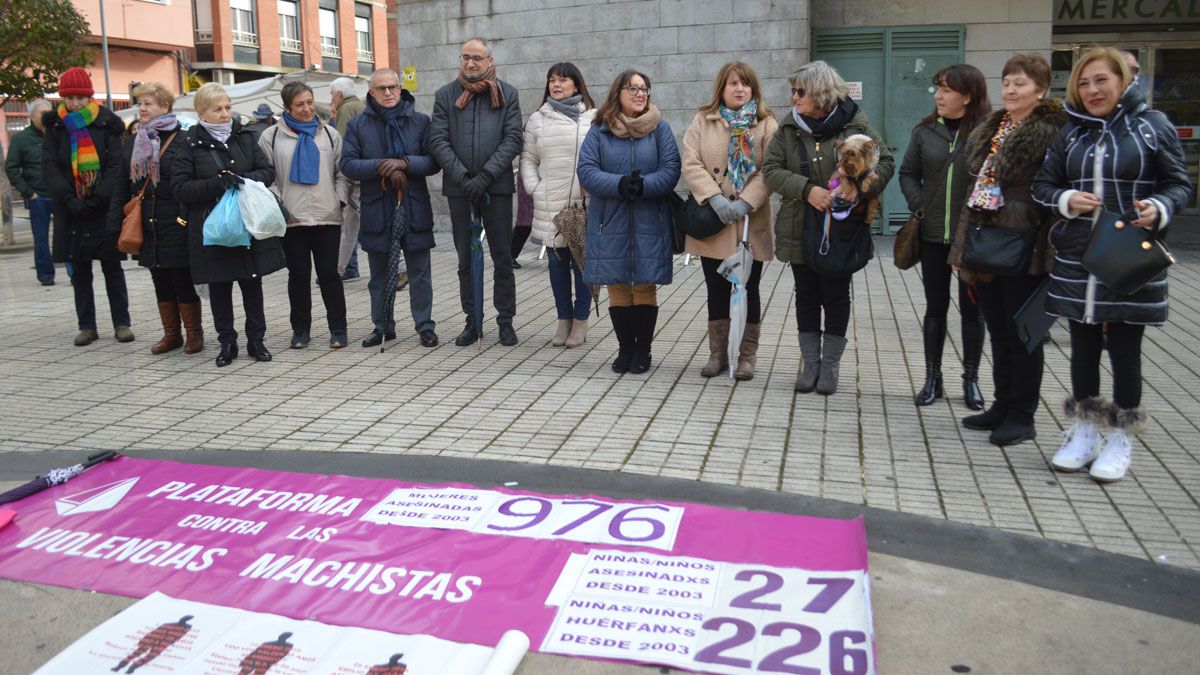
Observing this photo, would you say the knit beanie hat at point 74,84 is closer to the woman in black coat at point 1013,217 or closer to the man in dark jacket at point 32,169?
the man in dark jacket at point 32,169

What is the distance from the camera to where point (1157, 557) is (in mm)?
4004

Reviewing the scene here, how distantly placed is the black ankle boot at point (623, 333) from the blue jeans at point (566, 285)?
665 millimetres

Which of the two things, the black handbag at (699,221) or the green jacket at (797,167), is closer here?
the green jacket at (797,167)

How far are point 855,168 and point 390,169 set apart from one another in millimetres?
3355

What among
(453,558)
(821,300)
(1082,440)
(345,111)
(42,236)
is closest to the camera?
(453,558)

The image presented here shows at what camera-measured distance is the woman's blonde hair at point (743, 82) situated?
654 cm

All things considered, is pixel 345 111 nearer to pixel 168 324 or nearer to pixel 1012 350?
pixel 168 324

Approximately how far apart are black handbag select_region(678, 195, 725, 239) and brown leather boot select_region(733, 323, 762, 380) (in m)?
0.66

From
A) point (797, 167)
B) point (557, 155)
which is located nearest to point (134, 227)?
point (557, 155)

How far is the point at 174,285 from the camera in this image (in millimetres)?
7941

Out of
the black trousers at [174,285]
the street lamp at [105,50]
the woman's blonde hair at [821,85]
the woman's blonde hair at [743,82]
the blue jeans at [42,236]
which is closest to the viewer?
the woman's blonde hair at [821,85]

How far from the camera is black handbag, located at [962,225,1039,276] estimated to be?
516 cm

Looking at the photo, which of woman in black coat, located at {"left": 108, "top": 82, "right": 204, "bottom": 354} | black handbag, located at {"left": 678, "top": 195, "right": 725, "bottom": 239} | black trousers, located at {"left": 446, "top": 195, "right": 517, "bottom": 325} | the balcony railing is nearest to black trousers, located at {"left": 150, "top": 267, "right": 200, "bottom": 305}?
woman in black coat, located at {"left": 108, "top": 82, "right": 204, "bottom": 354}

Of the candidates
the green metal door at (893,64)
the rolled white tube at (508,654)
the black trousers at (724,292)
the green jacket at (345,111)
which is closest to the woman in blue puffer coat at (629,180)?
the black trousers at (724,292)
